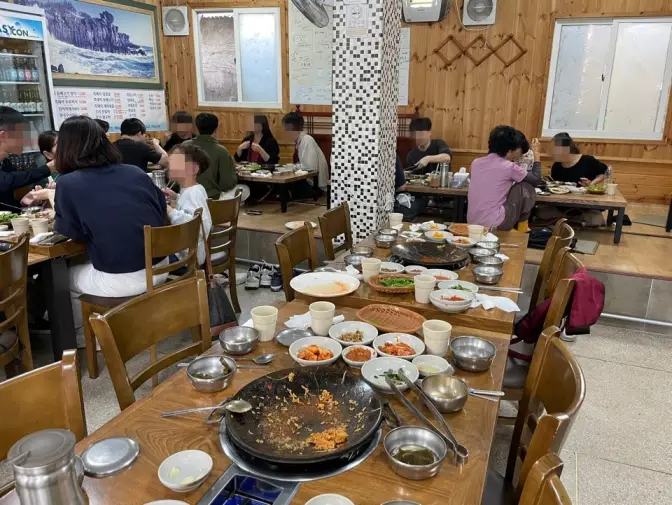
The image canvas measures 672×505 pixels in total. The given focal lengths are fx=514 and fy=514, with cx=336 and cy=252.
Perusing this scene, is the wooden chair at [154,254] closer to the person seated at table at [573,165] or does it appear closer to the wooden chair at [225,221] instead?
the wooden chair at [225,221]

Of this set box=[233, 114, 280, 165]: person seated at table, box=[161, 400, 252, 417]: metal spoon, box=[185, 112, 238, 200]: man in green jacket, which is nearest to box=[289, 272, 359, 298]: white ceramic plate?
box=[161, 400, 252, 417]: metal spoon

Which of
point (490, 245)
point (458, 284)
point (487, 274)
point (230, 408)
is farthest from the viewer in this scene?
point (490, 245)

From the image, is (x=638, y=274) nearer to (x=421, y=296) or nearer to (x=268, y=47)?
(x=421, y=296)

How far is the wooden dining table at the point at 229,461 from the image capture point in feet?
3.49

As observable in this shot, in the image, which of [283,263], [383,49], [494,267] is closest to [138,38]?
[383,49]

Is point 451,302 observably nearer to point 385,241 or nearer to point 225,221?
point 385,241

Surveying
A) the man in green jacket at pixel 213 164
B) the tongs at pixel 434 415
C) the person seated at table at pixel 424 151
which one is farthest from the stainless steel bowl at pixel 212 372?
the person seated at table at pixel 424 151

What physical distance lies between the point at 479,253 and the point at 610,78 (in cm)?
476

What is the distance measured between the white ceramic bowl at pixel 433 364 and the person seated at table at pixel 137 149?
12.3ft

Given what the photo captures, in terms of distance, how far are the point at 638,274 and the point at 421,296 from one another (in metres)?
2.65

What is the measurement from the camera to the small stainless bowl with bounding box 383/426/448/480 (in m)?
1.11

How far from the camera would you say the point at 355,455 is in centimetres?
118

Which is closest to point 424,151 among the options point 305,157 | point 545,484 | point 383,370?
point 305,157

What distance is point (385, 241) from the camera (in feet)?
9.66
